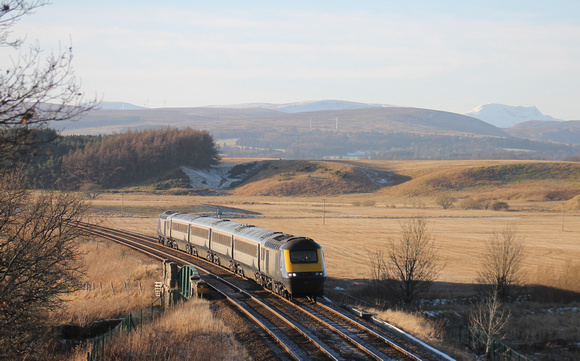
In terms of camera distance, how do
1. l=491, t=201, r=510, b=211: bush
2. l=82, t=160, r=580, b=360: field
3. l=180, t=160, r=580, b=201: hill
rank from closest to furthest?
l=82, t=160, r=580, b=360: field
l=491, t=201, r=510, b=211: bush
l=180, t=160, r=580, b=201: hill

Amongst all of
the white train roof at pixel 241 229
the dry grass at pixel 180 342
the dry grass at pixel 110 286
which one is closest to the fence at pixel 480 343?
the white train roof at pixel 241 229

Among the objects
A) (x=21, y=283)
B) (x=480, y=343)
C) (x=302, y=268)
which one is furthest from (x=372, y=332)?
(x=21, y=283)

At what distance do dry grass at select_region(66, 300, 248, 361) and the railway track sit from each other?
1.61 metres

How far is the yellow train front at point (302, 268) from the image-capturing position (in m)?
28.5

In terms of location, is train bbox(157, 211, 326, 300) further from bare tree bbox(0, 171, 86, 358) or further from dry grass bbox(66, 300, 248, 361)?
bare tree bbox(0, 171, 86, 358)

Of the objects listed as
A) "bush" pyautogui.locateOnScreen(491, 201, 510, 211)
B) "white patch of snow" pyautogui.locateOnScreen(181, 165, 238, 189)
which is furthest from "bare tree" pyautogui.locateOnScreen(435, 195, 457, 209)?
"white patch of snow" pyautogui.locateOnScreen(181, 165, 238, 189)

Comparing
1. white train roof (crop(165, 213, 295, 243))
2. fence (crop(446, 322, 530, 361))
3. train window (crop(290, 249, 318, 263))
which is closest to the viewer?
fence (crop(446, 322, 530, 361))

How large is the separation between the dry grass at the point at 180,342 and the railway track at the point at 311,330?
1.61 meters

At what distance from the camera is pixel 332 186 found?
146000mm

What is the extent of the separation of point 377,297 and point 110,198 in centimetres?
8765

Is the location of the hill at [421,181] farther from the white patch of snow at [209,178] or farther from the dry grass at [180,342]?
the dry grass at [180,342]

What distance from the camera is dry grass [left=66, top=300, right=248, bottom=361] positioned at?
66.1 feet

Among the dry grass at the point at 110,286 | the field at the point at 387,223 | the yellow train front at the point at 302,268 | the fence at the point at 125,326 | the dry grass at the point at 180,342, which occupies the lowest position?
the field at the point at 387,223

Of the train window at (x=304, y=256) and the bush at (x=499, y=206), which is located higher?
the train window at (x=304, y=256)
